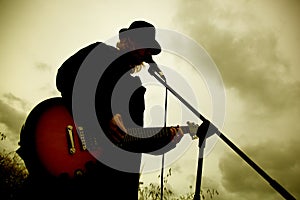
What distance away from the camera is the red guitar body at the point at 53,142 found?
275 centimetres

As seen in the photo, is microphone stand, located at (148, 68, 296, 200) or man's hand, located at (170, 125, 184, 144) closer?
microphone stand, located at (148, 68, 296, 200)

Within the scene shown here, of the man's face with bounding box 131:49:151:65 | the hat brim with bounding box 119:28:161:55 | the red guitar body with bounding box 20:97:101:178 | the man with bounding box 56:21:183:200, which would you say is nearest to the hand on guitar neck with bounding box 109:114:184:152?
the man with bounding box 56:21:183:200

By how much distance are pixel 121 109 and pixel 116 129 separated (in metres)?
0.32

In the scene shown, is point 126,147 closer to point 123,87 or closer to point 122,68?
point 123,87

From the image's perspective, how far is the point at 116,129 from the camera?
3.05m

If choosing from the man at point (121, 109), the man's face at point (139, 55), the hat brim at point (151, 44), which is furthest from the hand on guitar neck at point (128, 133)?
the hat brim at point (151, 44)

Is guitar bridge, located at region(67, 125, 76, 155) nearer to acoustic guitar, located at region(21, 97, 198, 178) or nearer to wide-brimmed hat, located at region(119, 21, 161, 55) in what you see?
acoustic guitar, located at region(21, 97, 198, 178)

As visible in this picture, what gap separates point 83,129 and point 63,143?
0.28 meters

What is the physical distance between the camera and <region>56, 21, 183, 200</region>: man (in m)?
2.85

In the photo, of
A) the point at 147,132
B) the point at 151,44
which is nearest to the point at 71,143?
the point at 147,132

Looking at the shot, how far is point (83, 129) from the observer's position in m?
3.10

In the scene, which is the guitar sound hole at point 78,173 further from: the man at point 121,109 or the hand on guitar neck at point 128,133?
the hand on guitar neck at point 128,133

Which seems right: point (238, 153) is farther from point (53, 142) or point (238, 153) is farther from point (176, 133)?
point (53, 142)

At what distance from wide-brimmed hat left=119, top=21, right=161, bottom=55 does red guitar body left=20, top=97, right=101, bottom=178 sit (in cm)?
133
